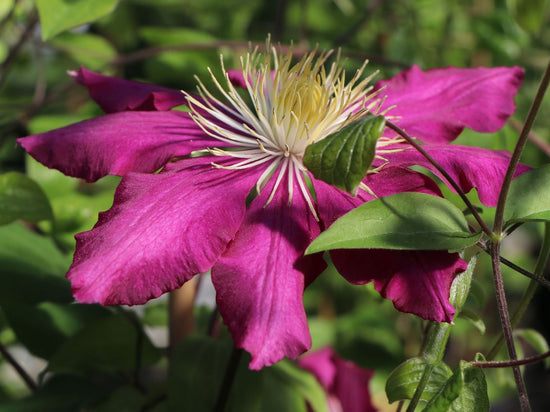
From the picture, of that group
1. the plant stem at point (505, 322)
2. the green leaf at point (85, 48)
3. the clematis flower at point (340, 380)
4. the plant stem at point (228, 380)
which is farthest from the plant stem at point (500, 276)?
the green leaf at point (85, 48)

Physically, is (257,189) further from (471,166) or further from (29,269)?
(29,269)

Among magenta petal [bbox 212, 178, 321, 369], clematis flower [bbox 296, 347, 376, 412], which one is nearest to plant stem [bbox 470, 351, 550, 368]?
magenta petal [bbox 212, 178, 321, 369]

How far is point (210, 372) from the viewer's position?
2.00 feet

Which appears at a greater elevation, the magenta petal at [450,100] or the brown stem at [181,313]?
the magenta petal at [450,100]

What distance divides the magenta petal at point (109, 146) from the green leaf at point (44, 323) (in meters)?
0.25

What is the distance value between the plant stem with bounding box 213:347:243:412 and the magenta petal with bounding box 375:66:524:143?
242mm

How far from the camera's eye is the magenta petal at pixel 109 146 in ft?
1.72

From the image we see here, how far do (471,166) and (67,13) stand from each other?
1.37ft

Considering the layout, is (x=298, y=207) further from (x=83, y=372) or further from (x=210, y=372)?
(x=83, y=372)

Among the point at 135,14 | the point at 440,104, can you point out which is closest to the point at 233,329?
the point at 440,104

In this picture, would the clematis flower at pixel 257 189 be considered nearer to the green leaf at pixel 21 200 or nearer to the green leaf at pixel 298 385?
the green leaf at pixel 21 200

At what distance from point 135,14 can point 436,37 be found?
2.24 feet

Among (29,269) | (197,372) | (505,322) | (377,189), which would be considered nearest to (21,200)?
(29,269)

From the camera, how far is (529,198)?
0.45m
